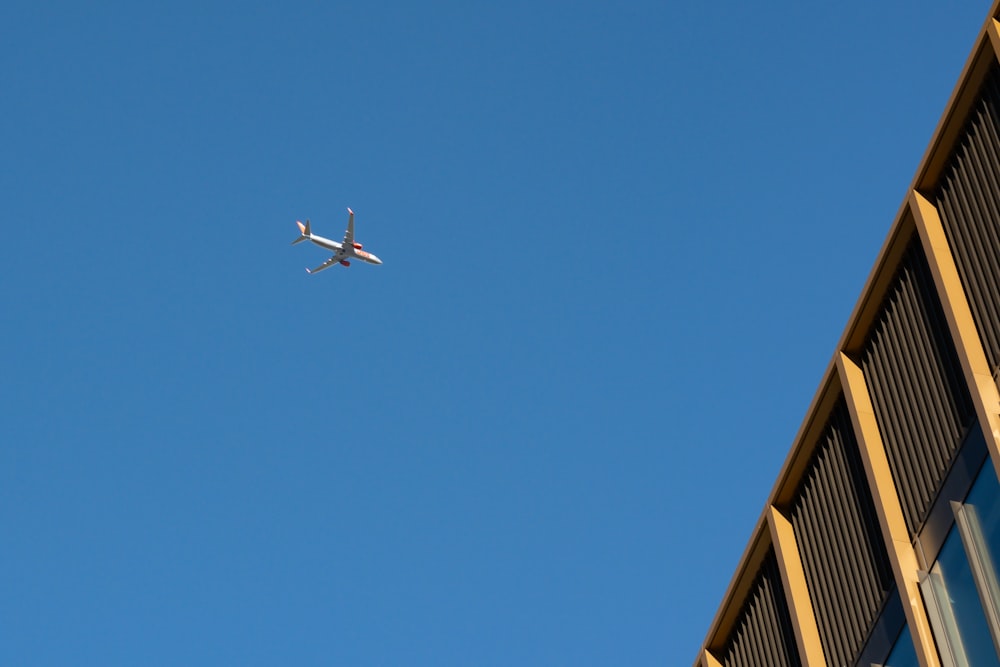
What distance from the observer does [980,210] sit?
1744cm

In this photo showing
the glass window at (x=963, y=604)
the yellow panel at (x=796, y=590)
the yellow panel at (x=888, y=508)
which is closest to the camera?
the glass window at (x=963, y=604)

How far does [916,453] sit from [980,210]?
144 inches

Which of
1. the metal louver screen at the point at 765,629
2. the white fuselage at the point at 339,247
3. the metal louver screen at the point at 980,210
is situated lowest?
the metal louver screen at the point at 765,629

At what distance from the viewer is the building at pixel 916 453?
54.2ft

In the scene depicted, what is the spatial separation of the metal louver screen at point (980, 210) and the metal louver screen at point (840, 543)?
355 cm

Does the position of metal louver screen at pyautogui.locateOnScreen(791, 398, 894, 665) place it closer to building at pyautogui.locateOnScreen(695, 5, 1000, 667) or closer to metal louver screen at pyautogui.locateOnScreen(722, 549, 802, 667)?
building at pyautogui.locateOnScreen(695, 5, 1000, 667)

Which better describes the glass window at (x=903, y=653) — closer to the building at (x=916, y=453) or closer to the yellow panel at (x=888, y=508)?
the building at (x=916, y=453)

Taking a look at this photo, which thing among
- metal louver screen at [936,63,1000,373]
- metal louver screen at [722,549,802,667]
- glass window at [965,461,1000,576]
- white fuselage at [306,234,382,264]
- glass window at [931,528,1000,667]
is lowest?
glass window at [931,528,1000,667]

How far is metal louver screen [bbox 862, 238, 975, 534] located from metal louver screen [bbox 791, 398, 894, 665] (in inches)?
36.4

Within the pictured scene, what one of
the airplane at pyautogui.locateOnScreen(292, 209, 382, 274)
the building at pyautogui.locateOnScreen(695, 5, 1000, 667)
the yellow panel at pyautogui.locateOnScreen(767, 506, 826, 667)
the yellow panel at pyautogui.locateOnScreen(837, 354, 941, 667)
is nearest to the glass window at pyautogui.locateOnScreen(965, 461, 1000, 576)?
the building at pyautogui.locateOnScreen(695, 5, 1000, 667)

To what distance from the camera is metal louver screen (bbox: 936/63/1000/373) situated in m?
16.9

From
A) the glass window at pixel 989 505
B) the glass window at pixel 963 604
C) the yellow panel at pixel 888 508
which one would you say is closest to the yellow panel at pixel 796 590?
the yellow panel at pixel 888 508

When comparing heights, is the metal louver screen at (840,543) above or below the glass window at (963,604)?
above

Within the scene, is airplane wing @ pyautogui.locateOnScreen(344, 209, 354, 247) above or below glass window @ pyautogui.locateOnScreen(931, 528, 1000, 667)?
above
